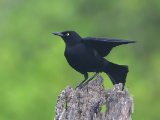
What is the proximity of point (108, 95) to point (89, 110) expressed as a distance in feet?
0.83

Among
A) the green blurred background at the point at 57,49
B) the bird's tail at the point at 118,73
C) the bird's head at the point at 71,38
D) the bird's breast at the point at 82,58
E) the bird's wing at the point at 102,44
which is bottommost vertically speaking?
the bird's tail at the point at 118,73

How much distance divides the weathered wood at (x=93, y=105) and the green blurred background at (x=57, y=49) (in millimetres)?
11191

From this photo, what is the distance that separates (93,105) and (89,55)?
4.38 feet

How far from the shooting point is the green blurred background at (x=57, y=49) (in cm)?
2456

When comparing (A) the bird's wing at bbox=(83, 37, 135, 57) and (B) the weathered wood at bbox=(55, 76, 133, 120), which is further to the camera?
(A) the bird's wing at bbox=(83, 37, 135, 57)

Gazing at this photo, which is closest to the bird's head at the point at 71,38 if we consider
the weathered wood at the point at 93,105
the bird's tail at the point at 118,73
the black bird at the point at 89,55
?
the black bird at the point at 89,55

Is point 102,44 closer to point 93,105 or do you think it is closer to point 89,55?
point 89,55

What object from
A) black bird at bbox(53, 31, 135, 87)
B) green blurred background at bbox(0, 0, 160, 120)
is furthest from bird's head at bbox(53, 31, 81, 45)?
green blurred background at bbox(0, 0, 160, 120)

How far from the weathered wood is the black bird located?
39.4 inches

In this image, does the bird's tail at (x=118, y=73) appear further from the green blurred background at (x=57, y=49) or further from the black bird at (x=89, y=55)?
the green blurred background at (x=57, y=49)

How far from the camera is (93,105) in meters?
11.3

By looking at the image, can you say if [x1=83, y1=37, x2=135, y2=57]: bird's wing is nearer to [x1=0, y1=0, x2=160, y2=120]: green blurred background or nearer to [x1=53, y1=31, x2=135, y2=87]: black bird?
[x1=53, y1=31, x2=135, y2=87]: black bird

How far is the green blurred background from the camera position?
24.6 meters

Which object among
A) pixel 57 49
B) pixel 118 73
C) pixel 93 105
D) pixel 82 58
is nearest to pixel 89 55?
pixel 82 58
